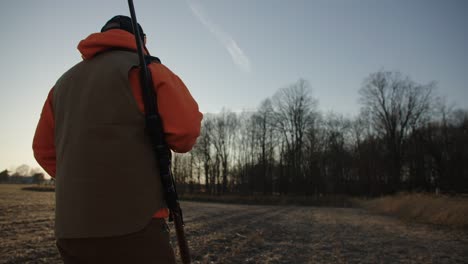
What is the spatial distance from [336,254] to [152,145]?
6.30 m

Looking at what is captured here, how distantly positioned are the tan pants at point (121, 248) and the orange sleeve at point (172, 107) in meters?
0.50

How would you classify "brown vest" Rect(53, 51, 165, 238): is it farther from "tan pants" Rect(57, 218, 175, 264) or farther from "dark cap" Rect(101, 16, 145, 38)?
"dark cap" Rect(101, 16, 145, 38)

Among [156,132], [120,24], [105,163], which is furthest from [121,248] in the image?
[120,24]

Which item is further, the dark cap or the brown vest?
the dark cap

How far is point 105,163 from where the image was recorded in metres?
1.63

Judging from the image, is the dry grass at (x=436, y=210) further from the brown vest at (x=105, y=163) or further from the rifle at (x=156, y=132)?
the brown vest at (x=105, y=163)

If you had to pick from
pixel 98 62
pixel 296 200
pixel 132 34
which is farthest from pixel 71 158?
pixel 296 200

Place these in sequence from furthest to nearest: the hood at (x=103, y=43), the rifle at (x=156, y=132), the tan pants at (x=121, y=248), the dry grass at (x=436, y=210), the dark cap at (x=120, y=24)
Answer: the dry grass at (x=436, y=210) → the dark cap at (x=120, y=24) → the hood at (x=103, y=43) → the rifle at (x=156, y=132) → the tan pants at (x=121, y=248)

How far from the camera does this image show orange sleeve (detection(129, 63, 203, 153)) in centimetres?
181

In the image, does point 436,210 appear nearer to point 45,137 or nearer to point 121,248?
point 121,248

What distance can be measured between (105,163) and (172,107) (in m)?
0.47

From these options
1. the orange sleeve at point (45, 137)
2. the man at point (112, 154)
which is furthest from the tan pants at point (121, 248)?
the orange sleeve at point (45, 137)

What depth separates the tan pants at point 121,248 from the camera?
5.23 ft

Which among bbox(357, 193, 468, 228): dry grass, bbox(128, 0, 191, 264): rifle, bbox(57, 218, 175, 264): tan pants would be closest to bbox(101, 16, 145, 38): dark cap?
bbox(128, 0, 191, 264): rifle
